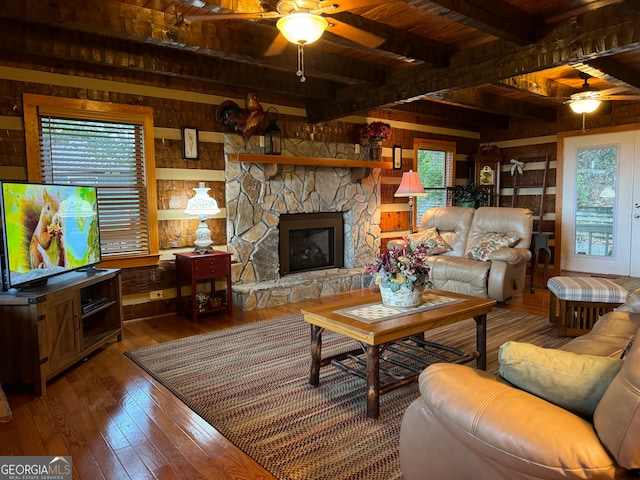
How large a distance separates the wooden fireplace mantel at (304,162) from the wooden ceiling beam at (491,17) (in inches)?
99.8

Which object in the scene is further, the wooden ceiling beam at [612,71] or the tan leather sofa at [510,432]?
the wooden ceiling beam at [612,71]

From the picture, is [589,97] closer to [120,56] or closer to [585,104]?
[585,104]

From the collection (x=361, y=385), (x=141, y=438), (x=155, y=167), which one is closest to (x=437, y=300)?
(x=361, y=385)

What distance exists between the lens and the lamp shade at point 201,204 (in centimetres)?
437

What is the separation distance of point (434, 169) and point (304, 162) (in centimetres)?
294

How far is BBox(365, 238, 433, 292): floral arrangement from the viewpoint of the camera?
2.71 metres

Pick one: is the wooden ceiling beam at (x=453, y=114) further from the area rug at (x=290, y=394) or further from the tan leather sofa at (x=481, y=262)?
the area rug at (x=290, y=394)

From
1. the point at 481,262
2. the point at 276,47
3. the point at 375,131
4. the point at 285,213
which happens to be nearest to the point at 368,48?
the point at 276,47

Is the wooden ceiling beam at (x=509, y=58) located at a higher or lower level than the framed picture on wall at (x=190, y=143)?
higher

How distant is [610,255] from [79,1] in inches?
270

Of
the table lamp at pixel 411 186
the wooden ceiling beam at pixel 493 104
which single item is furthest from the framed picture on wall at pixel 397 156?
the wooden ceiling beam at pixel 493 104

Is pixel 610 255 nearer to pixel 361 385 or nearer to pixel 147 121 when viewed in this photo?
pixel 361 385

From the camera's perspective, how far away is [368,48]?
134 inches

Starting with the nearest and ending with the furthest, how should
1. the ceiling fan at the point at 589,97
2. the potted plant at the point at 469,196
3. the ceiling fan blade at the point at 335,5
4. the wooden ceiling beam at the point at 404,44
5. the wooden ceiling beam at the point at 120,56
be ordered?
the ceiling fan blade at the point at 335,5
the wooden ceiling beam at the point at 404,44
the wooden ceiling beam at the point at 120,56
the ceiling fan at the point at 589,97
the potted plant at the point at 469,196
